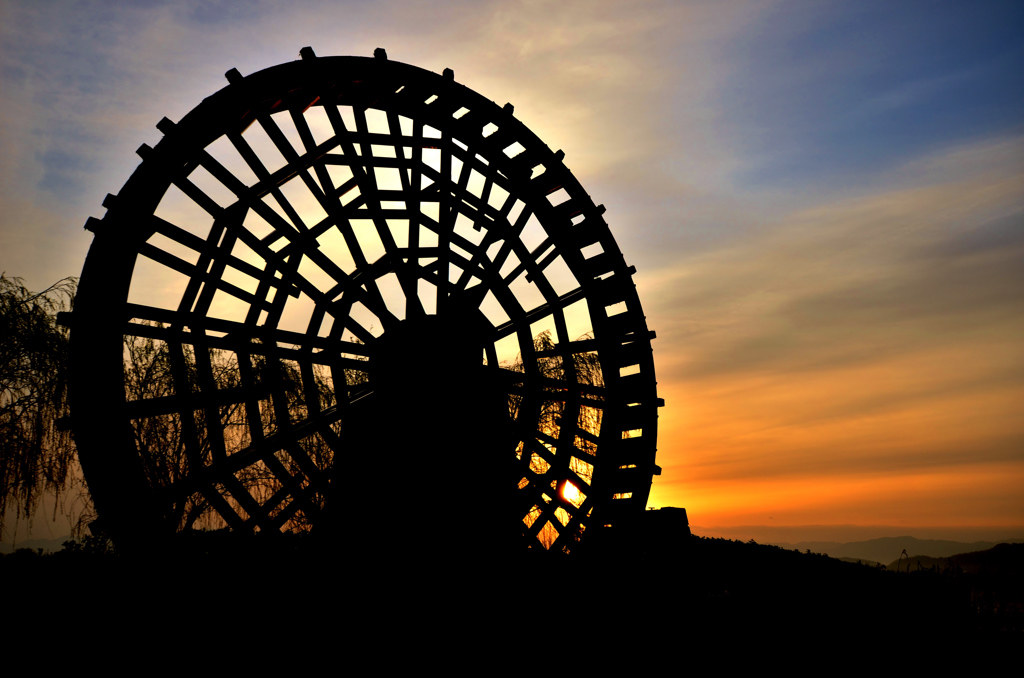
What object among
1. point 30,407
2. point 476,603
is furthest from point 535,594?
point 30,407

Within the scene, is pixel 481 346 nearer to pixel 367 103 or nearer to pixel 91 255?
pixel 367 103

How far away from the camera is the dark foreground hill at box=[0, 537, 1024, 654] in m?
6.20

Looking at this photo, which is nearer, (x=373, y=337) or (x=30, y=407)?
(x=373, y=337)

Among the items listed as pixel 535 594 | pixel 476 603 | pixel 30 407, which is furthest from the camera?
pixel 30 407

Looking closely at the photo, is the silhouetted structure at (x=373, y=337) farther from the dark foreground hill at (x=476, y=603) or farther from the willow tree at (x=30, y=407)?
the willow tree at (x=30, y=407)

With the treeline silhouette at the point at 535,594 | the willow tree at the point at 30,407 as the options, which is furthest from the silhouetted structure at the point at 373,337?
the willow tree at the point at 30,407

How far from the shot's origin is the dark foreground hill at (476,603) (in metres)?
6.20

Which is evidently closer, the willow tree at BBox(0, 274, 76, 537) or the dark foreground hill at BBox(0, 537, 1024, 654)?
the dark foreground hill at BBox(0, 537, 1024, 654)

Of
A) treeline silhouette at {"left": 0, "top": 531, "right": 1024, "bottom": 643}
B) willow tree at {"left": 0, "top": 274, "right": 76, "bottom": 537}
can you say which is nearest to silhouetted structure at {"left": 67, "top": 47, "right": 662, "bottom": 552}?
treeline silhouette at {"left": 0, "top": 531, "right": 1024, "bottom": 643}

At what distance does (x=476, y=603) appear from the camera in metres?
7.14

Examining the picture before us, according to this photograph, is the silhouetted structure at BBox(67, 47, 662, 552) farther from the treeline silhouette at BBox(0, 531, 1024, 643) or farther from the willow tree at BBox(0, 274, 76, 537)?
the willow tree at BBox(0, 274, 76, 537)

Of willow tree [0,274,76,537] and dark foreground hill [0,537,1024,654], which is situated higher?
willow tree [0,274,76,537]

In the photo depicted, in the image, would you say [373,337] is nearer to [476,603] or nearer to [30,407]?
[476,603]

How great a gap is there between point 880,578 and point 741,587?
2.66 meters
